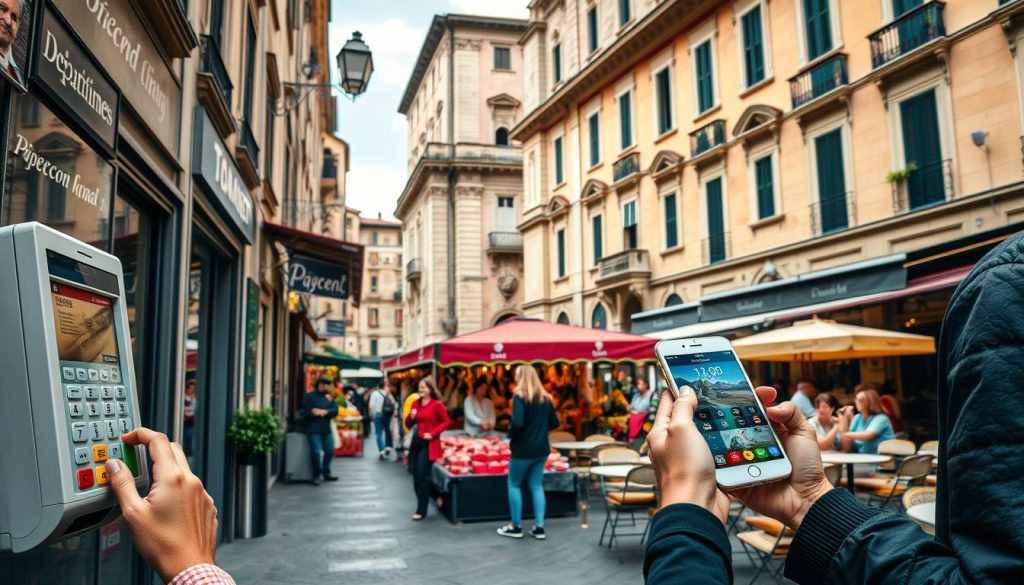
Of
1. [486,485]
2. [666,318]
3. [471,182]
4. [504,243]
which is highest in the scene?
[471,182]

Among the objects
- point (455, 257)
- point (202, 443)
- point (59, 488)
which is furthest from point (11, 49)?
point (455, 257)

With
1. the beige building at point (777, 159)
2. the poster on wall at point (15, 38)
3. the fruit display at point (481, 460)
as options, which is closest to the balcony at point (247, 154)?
the fruit display at point (481, 460)

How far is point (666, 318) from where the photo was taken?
22953 mm

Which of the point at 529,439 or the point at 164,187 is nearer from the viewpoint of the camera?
the point at 164,187

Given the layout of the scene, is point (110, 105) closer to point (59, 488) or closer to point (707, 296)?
point (59, 488)

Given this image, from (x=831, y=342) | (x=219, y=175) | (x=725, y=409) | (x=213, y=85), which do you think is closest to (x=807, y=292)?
(x=831, y=342)

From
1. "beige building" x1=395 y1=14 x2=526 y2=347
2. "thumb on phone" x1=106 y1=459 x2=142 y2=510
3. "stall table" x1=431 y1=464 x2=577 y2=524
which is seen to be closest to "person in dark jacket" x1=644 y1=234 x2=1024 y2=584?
"thumb on phone" x1=106 y1=459 x2=142 y2=510

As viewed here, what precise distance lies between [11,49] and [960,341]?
2.61 metres

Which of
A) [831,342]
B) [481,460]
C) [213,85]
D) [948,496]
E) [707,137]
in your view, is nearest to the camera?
[948,496]

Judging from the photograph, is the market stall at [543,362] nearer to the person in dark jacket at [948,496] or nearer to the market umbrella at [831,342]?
the market umbrella at [831,342]

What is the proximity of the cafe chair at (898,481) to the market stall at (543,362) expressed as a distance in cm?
363

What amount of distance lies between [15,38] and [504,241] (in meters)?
38.7

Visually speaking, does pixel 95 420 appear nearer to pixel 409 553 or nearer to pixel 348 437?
pixel 409 553

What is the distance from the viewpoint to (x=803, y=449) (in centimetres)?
151
